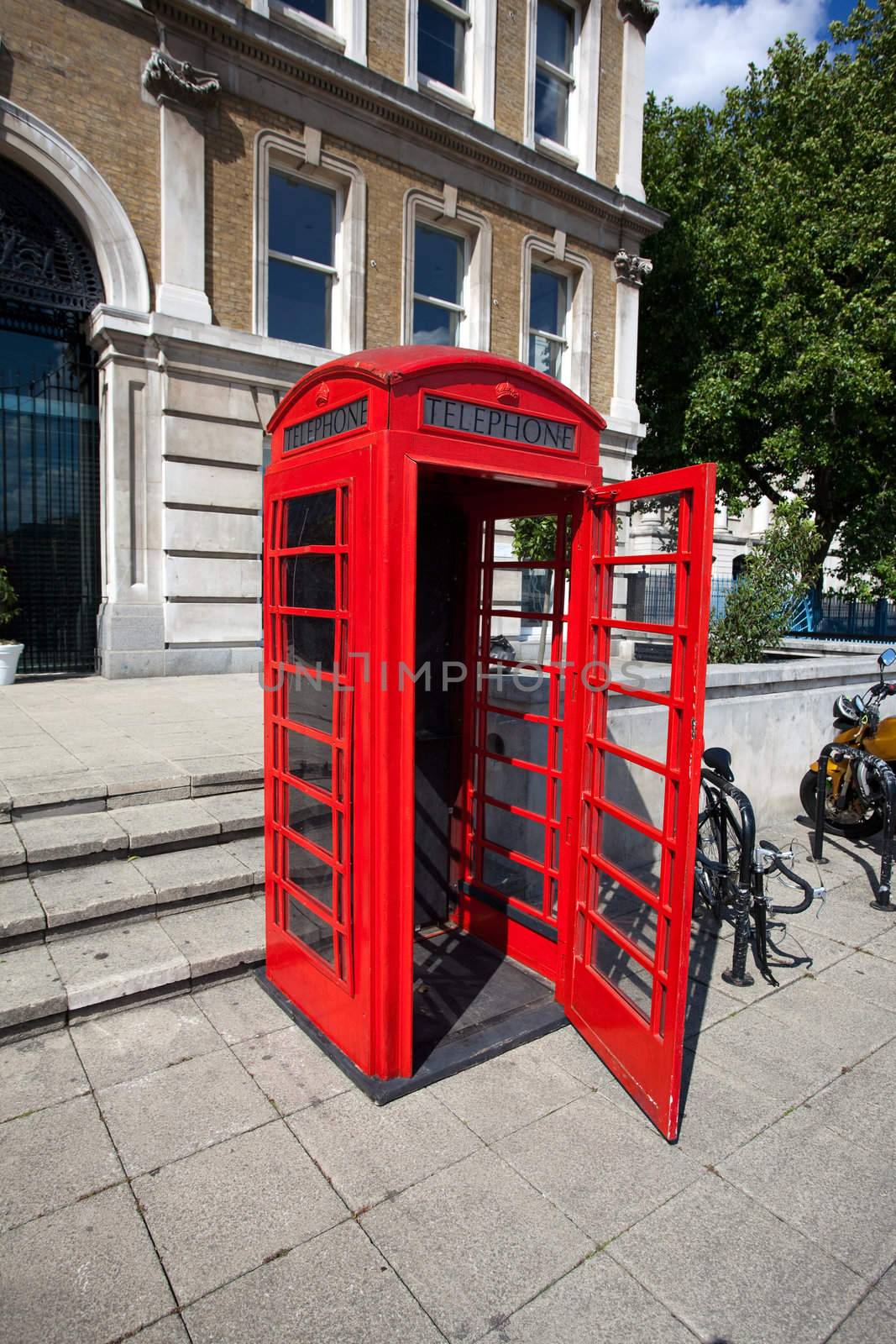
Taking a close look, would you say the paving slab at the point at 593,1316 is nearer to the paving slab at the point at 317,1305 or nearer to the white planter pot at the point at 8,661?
the paving slab at the point at 317,1305

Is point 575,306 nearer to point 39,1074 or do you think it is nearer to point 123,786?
point 123,786

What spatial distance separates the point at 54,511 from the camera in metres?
10.4

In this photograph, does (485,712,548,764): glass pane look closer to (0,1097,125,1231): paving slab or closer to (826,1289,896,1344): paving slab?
(0,1097,125,1231): paving slab

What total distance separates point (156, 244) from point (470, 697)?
8.88 m

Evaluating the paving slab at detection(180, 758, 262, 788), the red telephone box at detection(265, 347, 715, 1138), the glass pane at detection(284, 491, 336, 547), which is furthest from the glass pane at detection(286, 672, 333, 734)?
the paving slab at detection(180, 758, 262, 788)

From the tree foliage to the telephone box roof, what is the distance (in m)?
6.21

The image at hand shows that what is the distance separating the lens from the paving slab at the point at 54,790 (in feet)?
15.0

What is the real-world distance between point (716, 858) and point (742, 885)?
1021 mm

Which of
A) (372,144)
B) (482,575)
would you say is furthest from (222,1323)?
(372,144)

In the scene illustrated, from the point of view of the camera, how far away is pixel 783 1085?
324cm

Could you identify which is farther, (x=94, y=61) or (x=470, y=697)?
(x=94, y=61)

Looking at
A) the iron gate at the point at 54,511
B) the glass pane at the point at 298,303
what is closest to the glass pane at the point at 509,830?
Result: the iron gate at the point at 54,511

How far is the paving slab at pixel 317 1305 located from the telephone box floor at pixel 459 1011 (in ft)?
2.42

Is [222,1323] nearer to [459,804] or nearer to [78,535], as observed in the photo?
[459,804]
